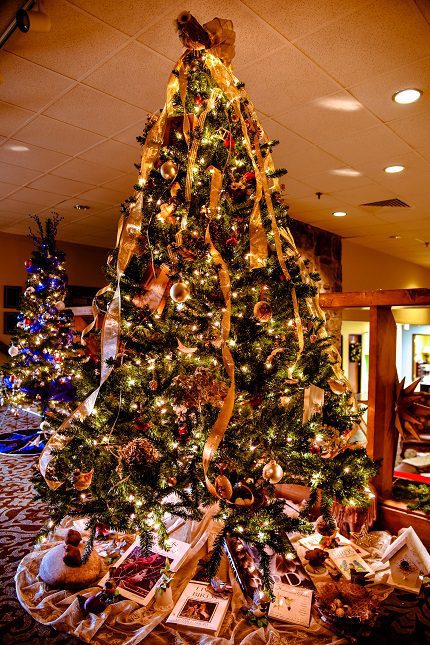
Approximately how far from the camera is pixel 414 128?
3.07 m

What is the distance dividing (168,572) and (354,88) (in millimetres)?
2975

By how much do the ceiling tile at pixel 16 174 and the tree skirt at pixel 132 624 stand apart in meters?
3.64

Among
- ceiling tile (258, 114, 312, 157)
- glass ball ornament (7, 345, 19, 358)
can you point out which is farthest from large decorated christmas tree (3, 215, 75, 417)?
ceiling tile (258, 114, 312, 157)

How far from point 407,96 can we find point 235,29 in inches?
51.3

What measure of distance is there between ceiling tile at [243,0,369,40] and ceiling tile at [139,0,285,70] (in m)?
0.05

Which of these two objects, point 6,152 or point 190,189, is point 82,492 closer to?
point 190,189

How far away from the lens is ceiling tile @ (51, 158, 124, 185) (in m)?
3.82

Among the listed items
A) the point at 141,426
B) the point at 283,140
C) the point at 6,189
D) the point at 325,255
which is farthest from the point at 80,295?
the point at 141,426

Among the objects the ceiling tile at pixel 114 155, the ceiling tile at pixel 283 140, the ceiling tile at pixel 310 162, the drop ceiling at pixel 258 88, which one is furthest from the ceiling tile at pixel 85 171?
the ceiling tile at pixel 310 162

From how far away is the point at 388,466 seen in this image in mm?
2223

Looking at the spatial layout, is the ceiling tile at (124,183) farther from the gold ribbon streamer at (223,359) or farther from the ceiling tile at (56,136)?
the gold ribbon streamer at (223,359)

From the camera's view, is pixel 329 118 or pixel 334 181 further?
pixel 334 181

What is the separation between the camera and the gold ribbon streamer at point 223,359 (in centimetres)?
134

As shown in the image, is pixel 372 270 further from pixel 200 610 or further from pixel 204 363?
pixel 200 610
